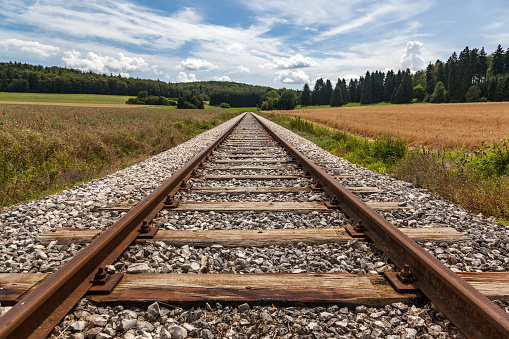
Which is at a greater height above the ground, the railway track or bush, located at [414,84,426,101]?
bush, located at [414,84,426,101]

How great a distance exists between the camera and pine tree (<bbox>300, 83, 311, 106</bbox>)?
5212 inches

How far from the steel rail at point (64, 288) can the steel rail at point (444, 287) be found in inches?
85.4

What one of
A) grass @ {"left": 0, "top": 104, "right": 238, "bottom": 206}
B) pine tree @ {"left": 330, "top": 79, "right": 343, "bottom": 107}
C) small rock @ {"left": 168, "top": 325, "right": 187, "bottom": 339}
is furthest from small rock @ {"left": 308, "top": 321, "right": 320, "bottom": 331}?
pine tree @ {"left": 330, "top": 79, "right": 343, "bottom": 107}

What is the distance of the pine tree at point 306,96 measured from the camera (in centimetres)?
13238

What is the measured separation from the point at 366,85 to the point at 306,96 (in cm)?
2486

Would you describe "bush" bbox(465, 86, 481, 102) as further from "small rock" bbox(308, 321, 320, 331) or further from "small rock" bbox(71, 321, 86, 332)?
"small rock" bbox(71, 321, 86, 332)

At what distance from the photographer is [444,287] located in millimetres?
1835

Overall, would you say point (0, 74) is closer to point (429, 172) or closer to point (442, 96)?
point (429, 172)

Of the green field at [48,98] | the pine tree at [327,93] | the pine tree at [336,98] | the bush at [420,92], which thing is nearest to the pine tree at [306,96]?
the pine tree at [327,93]

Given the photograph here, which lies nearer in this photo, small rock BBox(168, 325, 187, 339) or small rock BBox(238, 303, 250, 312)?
small rock BBox(168, 325, 187, 339)

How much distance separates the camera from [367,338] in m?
1.64

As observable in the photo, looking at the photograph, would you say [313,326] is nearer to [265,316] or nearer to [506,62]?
[265,316]

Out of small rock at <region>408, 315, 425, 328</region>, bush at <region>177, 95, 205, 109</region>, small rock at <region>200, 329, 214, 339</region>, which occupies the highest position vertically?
bush at <region>177, 95, 205, 109</region>

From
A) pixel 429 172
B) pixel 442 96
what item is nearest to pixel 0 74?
pixel 429 172
